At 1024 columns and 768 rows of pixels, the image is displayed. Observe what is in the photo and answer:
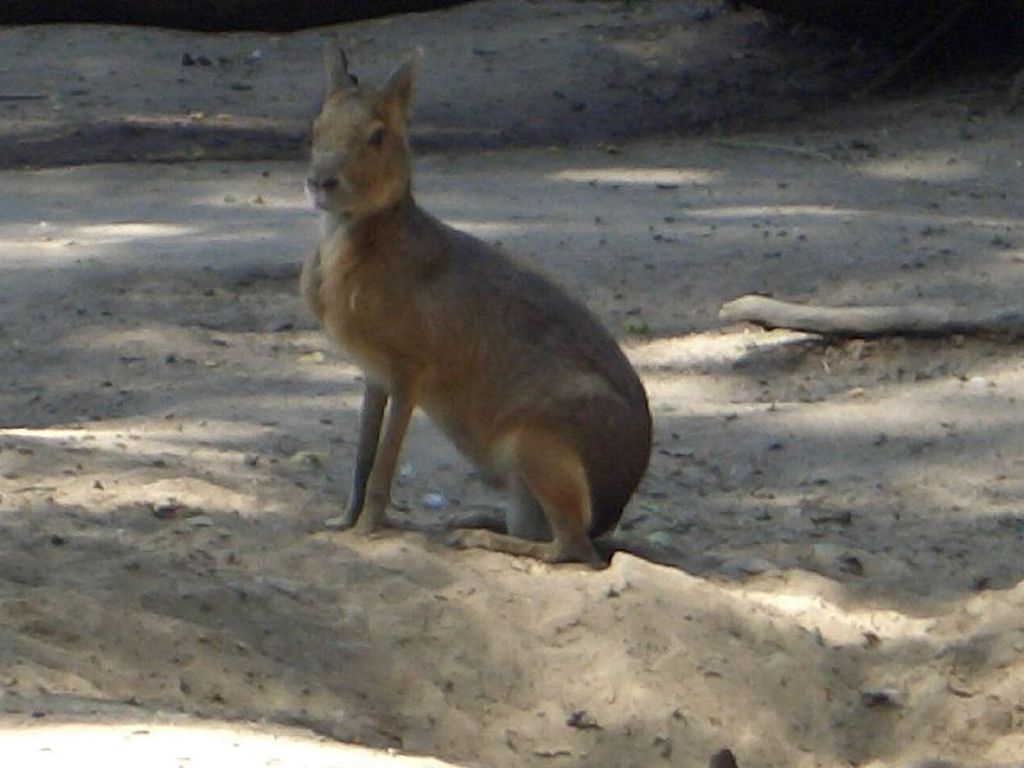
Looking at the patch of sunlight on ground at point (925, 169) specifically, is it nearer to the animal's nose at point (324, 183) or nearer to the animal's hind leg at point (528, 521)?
the animal's hind leg at point (528, 521)

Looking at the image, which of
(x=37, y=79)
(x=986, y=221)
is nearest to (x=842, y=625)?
(x=986, y=221)

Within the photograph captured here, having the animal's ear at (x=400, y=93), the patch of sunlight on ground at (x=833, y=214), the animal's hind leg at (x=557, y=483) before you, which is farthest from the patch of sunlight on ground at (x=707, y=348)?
the animal's ear at (x=400, y=93)

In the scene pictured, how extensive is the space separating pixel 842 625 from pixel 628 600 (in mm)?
621

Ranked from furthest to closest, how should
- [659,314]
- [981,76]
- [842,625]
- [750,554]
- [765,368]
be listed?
1. [981,76]
2. [659,314]
3. [765,368]
4. [750,554]
5. [842,625]

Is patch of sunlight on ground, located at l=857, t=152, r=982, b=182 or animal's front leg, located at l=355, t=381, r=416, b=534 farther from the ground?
animal's front leg, located at l=355, t=381, r=416, b=534

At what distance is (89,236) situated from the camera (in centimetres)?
1012

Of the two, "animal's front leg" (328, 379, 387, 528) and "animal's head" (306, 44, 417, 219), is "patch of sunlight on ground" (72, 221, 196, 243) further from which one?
"animal's head" (306, 44, 417, 219)

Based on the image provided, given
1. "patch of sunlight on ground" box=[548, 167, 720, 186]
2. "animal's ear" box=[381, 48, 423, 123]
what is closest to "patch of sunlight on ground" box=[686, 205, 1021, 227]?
"patch of sunlight on ground" box=[548, 167, 720, 186]

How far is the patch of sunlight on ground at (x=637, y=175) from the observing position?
38.0 ft

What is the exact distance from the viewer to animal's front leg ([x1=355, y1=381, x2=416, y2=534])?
550 centimetres

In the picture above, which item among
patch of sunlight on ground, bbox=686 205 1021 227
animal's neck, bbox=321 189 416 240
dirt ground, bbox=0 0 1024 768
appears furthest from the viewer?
patch of sunlight on ground, bbox=686 205 1021 227

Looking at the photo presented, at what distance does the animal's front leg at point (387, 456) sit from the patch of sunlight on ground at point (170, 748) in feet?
4.58

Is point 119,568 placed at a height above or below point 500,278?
below

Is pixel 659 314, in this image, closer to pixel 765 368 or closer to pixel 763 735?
pixel 765 368
